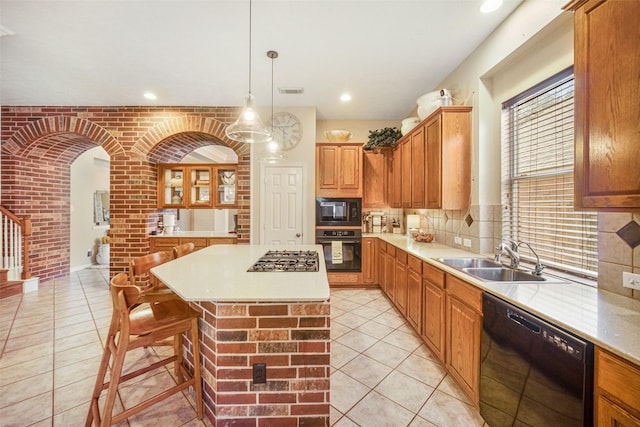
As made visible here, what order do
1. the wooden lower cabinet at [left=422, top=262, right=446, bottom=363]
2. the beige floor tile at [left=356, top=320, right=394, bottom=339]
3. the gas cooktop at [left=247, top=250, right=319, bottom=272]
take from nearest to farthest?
the gas cooktop at [left=247, top=250, right=319, bottom=272] < the wooden lower cabinet at [left=422, top=262, right=446, bottom=363] < the beige floor tile at [left=356, top=320, right=394, bottom=339]

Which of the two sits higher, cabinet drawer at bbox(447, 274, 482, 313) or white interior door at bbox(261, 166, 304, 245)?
white interior door at bbox(261, 166, 304, 245)

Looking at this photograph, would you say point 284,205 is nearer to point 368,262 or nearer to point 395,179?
point 368,262

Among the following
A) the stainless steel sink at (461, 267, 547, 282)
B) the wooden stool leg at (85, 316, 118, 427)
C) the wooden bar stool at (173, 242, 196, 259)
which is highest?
the wooden bar stool at (173, 242, 196, 259)

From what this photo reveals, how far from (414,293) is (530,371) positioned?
135 cm

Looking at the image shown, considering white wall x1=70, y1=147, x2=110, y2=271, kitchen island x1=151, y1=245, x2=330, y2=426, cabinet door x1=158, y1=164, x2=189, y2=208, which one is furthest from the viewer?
white wall x1=70, y1=147, x2=110, y2=271

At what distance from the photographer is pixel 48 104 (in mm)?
3734

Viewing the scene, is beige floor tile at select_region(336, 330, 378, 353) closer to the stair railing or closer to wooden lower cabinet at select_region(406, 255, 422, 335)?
wooden lower cabinet at select_region(406, 255, 422, 335)

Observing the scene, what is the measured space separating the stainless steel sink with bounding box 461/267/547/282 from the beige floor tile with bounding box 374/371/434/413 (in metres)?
0.90

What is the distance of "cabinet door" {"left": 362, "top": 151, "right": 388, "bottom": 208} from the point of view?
4.20 m

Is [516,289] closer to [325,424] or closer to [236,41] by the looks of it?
[325,424]

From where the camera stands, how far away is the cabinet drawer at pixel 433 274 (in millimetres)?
2004

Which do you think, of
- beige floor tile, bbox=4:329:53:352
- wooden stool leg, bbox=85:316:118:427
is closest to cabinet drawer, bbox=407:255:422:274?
wooden stool leg, bbox=85:316:118:427

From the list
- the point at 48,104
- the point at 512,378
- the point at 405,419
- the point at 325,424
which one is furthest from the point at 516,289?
the point at 48,104

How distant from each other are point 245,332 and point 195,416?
0.71 meters
